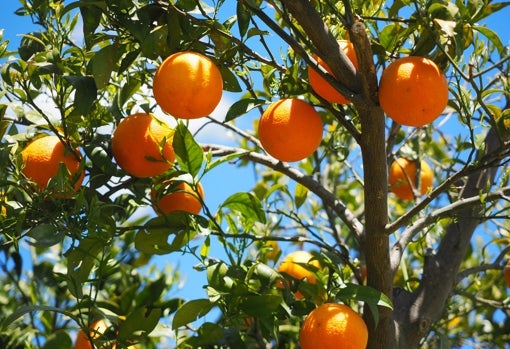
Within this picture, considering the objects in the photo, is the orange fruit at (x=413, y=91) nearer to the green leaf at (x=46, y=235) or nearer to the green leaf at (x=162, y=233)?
the green leaf at (x=162, y=233)

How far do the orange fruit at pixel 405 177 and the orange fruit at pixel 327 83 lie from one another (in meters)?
0.72

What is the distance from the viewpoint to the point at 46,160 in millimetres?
1329

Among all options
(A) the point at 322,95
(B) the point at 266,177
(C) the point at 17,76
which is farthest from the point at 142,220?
(A) the point at 322,95

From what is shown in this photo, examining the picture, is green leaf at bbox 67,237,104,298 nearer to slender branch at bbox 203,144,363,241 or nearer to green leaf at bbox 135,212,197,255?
green leaf at bbox 135,212,197,255

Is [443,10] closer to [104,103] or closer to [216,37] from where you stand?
[216,37]

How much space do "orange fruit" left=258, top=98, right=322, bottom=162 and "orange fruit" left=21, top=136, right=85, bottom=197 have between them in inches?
13.6

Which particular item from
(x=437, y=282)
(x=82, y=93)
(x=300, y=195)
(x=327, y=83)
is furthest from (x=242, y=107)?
(x=437, y=282)

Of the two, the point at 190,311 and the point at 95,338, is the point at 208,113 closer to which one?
the point at 190,311

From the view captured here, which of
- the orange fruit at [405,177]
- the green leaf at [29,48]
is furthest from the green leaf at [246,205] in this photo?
the orange fruit at [405,177]

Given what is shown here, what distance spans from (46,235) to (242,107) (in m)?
0.39

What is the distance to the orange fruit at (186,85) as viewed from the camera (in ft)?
3.79

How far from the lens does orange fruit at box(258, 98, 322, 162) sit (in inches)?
49.4

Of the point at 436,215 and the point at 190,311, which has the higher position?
the point at 436,215

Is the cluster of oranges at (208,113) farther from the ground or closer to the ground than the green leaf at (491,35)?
closer to the ground
